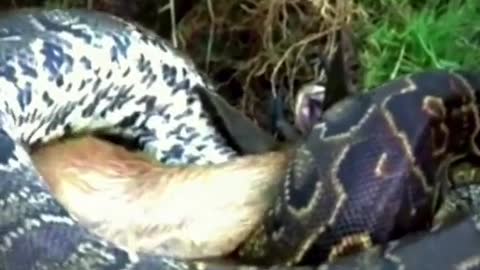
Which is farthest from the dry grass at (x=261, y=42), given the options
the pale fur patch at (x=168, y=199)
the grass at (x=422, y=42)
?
the pale fur patch at (x=168, y=199)

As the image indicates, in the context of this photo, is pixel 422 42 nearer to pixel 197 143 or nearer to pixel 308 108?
pixel 308 108

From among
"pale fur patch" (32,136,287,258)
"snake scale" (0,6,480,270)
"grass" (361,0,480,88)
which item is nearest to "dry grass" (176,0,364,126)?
"grass" (361,0,480,88)

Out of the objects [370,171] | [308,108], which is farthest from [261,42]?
[370,171]

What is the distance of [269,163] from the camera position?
9.42 ft

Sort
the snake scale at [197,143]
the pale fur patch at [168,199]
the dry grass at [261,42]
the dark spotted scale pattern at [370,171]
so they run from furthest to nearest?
the dry grass at [261,42] → the pale fur patch at [168,199] → the dark spotted scale pattern at [370,171] → the snake scale at [197,143]

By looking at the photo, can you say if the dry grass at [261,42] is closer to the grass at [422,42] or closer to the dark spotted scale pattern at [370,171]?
the grass at [422,42]

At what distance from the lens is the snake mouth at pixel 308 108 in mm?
3201

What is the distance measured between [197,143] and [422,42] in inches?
21.4

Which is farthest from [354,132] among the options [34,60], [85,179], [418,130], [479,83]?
[34,60]

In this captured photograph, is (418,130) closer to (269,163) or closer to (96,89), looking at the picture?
(269,163)

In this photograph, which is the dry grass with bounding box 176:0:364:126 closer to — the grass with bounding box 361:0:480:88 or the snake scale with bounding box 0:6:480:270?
the grass with bounding box 361:0:480:88

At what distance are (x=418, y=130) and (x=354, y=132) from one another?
0.37 ft

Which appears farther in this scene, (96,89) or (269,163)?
(96,89)

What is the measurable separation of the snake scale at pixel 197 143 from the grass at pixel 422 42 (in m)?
0.40
